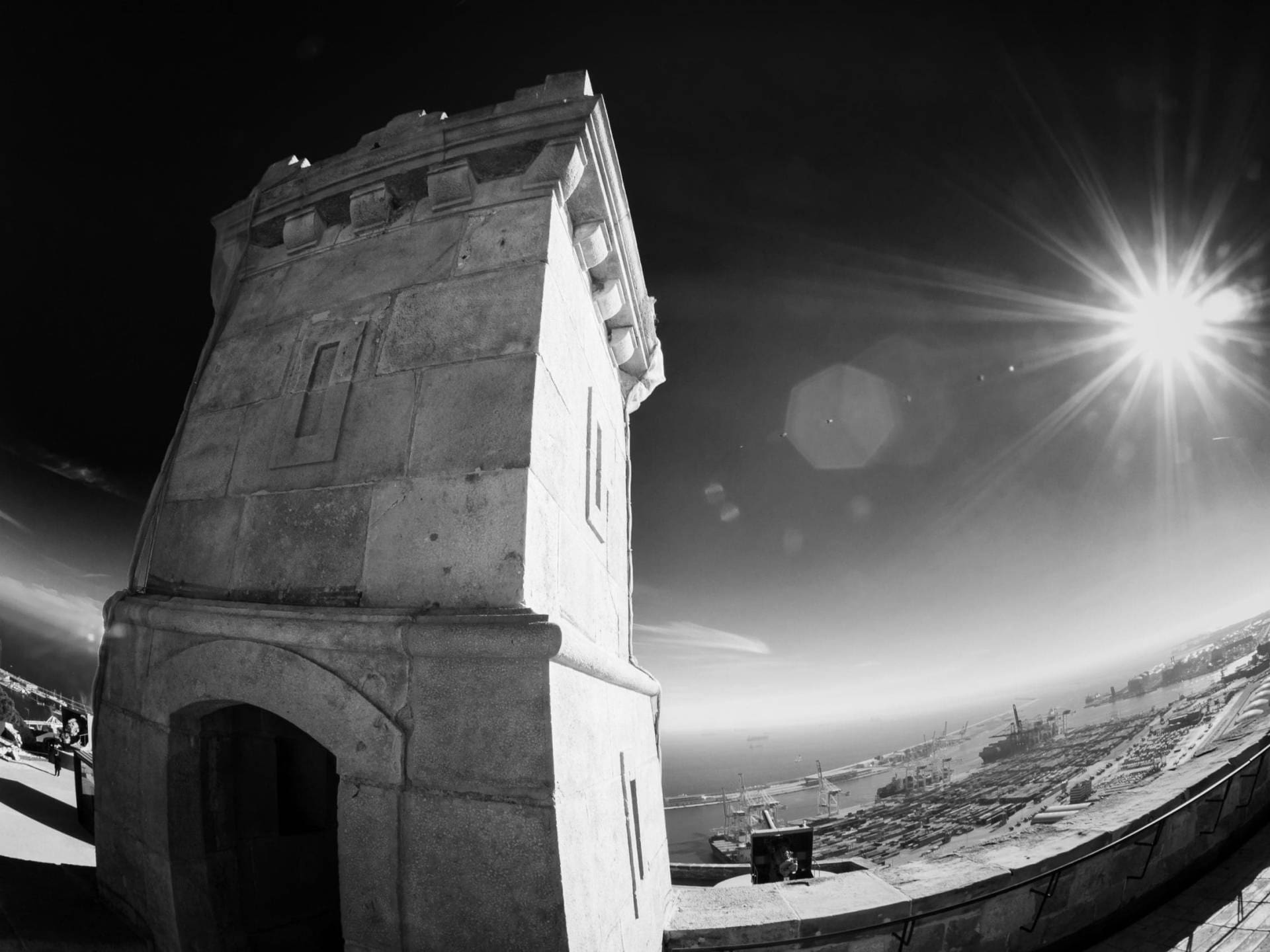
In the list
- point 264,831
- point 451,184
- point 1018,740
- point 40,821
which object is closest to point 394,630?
point 264,831

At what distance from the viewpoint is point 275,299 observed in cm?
413

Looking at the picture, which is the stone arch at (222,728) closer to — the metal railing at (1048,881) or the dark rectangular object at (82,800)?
the metal railing at (1048,881)

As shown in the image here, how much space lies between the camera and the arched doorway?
3.09m

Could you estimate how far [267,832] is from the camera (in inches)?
133

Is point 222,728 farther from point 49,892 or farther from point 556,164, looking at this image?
point 556,164

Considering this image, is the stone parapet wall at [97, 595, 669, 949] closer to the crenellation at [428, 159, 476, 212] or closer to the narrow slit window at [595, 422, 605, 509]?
the narrow slit window at [595, 422, 605, 509]

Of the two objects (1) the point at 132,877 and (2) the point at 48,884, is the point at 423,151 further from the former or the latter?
(2) the point at 48,884

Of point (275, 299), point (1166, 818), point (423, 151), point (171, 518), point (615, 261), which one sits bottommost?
point (1166, 818)

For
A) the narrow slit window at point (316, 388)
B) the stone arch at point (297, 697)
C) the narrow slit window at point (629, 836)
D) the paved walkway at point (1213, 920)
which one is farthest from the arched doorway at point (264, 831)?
the paved walkway at point (1213, 920)

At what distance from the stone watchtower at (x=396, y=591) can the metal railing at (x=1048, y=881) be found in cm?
105

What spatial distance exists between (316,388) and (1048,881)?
7.56 meters

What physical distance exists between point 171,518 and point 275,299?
188 centimetres

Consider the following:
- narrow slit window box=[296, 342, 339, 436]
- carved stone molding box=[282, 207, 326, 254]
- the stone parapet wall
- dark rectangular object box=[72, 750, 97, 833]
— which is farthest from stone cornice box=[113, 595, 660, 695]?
dark rectangular object box=[72, 750, 97, 833]

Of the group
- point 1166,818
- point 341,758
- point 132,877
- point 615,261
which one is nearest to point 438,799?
point 341,758
